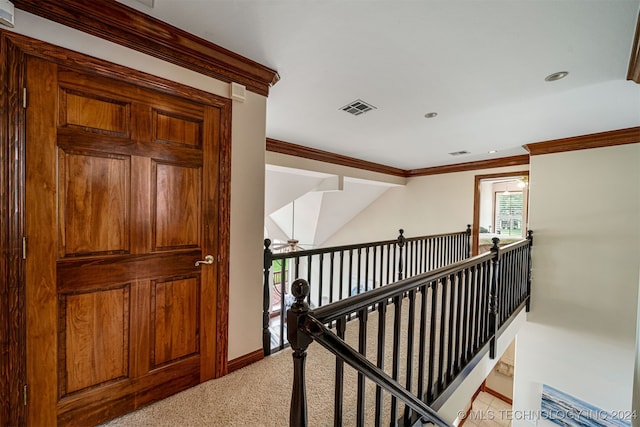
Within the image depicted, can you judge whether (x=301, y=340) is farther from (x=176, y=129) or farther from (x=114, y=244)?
(x=176, y=129)

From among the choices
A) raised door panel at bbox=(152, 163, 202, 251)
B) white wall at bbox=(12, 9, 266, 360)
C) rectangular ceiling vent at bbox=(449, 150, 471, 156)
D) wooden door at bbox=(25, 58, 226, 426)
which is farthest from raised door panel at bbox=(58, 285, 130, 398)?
rectangular ceiling vent at bbox=(449, 150, 471, 156)

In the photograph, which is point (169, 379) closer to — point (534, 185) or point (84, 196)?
point (84, 196)

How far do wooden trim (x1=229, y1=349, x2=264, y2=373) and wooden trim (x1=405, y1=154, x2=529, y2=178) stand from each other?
480cm

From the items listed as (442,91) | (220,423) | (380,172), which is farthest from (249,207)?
(380,172)

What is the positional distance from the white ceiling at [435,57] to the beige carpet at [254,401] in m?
2.25

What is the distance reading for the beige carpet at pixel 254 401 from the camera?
4.94 feet

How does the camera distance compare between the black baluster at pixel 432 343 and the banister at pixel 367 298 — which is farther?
the black baluster at pixel 432 343

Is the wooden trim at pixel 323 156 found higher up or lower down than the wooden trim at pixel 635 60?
lower down

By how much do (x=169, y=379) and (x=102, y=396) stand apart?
0.34 metres

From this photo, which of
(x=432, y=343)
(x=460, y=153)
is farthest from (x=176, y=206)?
(x=460, y=153)

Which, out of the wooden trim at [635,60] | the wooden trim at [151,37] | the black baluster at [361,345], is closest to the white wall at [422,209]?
the wooden trim at [635,60]

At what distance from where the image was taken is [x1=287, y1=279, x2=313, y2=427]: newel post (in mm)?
852

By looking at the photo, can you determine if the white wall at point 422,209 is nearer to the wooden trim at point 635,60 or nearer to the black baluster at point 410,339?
the wooden trim at point 635,60

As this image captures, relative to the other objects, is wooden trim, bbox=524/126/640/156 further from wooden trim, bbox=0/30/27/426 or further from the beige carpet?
wooden trim, bbox=0/30/27/426
